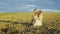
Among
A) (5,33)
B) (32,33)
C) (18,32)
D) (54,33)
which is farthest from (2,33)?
(54,33)

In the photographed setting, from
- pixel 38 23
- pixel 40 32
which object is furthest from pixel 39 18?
pixel 40 32

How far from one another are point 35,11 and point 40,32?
5291 millimetres

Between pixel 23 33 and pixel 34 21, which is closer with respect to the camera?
pixel 23 33

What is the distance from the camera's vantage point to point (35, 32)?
15.5 metres

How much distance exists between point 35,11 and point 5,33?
5839mm

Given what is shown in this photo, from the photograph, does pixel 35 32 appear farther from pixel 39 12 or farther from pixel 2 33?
pixel 39 12

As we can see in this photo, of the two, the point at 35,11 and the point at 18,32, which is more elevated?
the point at 35,11

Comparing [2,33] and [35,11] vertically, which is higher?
[35,11]

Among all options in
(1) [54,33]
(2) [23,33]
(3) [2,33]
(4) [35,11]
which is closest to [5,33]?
(3) [2,33]

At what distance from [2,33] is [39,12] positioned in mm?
6350

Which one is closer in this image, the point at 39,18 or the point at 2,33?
the point at 2,33

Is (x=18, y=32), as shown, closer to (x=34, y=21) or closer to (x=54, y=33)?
(x=54, y=33)

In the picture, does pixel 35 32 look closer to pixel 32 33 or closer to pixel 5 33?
pixel 32 33

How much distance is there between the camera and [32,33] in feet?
49.3
